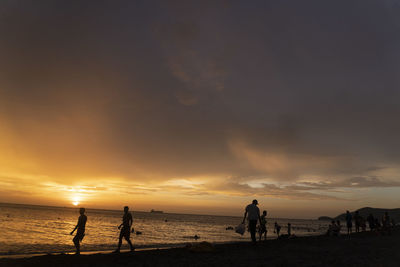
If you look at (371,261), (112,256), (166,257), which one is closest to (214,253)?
(166,257)

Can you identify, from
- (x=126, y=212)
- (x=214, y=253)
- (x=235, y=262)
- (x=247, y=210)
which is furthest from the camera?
(x=247, y=210)

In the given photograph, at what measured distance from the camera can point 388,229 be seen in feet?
96.4

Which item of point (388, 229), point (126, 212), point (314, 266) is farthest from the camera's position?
point (388, 229)

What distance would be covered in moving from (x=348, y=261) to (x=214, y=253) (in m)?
5.62

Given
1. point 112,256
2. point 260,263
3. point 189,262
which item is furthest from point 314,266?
point 112,256

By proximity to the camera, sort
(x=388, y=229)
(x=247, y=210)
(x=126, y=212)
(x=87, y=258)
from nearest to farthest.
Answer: (x=87, y=258), (x=126, y=212), (x=247, y=210), (x=388, y=229)

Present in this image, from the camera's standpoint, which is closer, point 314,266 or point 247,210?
point 314,266

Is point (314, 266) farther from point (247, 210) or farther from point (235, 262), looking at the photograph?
point (247, 210)

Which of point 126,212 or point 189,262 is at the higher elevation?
point 126,212

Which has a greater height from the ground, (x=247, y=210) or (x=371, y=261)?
(x=247, y=210)

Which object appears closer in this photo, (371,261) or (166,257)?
(371,261)

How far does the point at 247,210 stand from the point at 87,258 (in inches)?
324

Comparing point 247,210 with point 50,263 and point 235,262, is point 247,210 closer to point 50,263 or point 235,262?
point 235,262

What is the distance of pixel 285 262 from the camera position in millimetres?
10906
